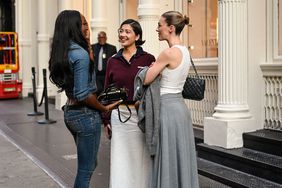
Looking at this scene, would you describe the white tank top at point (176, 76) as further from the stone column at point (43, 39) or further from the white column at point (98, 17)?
the stone column at point (43, 39)

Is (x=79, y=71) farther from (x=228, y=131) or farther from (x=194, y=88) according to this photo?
(x=228, y=131)

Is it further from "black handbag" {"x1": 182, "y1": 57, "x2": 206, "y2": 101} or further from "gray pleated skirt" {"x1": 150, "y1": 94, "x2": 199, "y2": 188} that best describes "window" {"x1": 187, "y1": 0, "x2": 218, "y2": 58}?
"gray pleated skirt" {"x1": 150, "y1": 94, "x2": 199, "y2": 188}

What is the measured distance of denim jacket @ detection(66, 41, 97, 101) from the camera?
358 cm

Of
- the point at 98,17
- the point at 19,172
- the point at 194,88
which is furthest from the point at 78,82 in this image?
the point at 98,17

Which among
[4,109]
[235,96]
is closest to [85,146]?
[235,96]

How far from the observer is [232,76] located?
6215 mm

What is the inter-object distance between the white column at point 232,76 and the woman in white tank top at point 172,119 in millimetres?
2532

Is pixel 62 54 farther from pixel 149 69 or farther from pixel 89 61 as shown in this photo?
pixel 149 69

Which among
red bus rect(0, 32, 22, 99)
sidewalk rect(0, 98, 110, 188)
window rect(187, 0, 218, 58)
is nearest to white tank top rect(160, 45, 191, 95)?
sidewalk rect(0, 98, 110, 188)

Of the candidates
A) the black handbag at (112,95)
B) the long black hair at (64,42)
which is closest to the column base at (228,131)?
the black handbag at (112,95)

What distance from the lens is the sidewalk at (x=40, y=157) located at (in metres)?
5.96

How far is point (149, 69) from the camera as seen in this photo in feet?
12.1

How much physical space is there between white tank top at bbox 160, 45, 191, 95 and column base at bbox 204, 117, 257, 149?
2.59 meters

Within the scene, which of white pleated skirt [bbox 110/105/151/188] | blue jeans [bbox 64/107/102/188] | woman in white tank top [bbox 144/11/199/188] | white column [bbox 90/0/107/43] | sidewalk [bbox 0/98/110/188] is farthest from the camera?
white column [bbox 90/0/107/43]
